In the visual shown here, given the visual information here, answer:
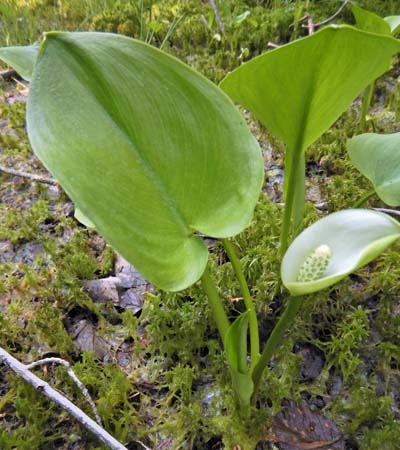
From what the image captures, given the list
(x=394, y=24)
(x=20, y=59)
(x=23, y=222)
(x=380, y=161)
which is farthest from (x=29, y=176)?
(x=394, y=24)

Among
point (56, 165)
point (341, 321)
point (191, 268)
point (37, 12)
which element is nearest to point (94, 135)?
point (56, 165)

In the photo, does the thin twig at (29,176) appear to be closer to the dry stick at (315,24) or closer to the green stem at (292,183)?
the green stem at (292,183)

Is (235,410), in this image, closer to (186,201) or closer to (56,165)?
(186,201)

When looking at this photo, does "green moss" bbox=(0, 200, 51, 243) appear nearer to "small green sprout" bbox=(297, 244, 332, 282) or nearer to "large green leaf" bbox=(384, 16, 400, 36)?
"small green sprout" bbox=(297, 244, 332, 282)

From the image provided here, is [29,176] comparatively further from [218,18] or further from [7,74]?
[218,18]

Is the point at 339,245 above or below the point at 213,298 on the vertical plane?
above

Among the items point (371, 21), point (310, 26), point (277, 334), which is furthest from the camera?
point (310, 26)

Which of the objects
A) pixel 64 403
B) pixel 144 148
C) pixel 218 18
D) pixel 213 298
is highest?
pixel 144 148
